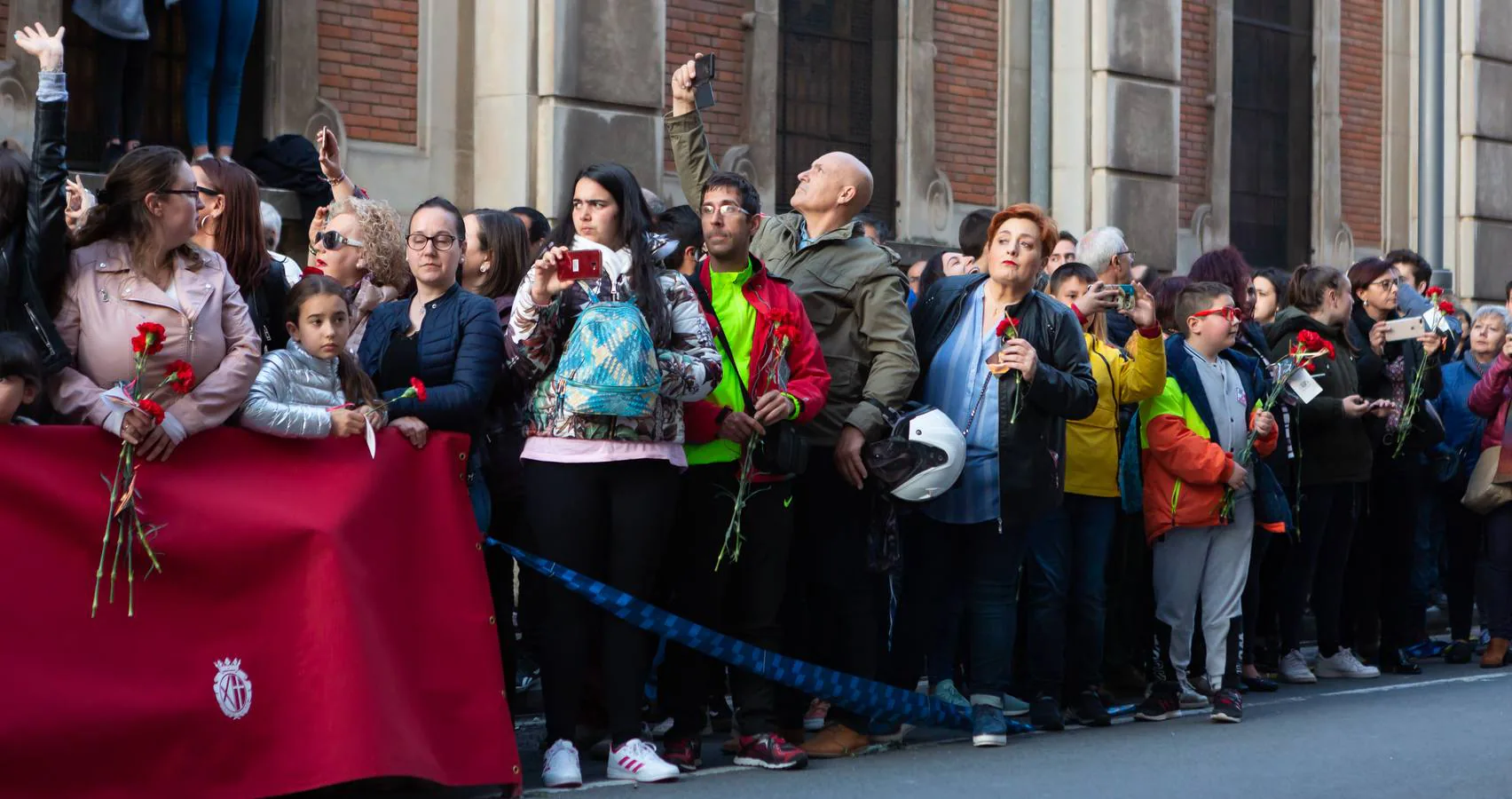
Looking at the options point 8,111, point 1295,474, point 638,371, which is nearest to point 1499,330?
point 1295,474

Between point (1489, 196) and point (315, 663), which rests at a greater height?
point (1489, 196)

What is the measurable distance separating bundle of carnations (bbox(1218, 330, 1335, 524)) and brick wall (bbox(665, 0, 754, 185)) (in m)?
5.61

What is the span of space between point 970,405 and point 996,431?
0.52 feet

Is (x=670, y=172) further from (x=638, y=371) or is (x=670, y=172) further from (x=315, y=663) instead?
(x=315, y=663)

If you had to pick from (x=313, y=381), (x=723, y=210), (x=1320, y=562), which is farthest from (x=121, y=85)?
(x=1320, y=562)

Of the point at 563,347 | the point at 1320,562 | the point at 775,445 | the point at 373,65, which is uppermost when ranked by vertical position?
the point at 373,65

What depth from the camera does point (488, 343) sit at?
702 cm

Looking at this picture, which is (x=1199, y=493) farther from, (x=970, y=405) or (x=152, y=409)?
(x=152, y=409)

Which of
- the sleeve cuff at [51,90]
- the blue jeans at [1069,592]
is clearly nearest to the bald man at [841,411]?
the blue jeans at [1069,592]

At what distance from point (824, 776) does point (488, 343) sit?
1.85m

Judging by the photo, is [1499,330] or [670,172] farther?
[670,172]

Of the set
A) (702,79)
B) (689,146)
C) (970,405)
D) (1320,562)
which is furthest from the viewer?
(1320,562)

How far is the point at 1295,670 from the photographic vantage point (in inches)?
418

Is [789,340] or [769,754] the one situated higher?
[789,340]
